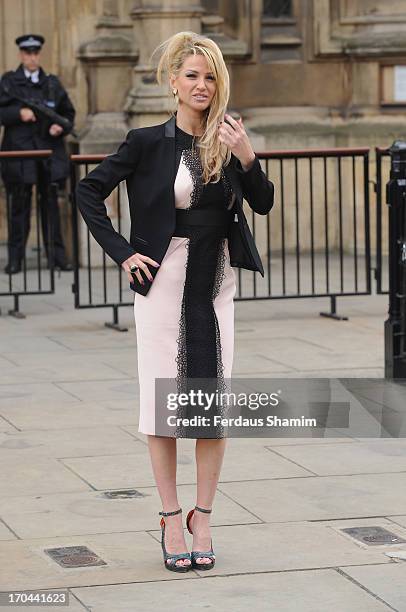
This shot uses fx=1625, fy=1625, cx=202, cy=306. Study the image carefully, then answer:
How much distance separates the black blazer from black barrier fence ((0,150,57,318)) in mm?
5927

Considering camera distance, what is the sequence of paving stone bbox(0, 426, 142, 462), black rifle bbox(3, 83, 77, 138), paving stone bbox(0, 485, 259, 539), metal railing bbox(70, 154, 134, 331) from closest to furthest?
paving stone bbox(0, 485, 259, 539)
paving stone bbox(0, 426, 142, 462)
metal railing bbox(70, 154, 134, 331)
black rifle bbox(3, 83, 77, 138)

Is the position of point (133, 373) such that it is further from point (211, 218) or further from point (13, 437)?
point (211, 218)

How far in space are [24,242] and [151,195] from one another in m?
7.52

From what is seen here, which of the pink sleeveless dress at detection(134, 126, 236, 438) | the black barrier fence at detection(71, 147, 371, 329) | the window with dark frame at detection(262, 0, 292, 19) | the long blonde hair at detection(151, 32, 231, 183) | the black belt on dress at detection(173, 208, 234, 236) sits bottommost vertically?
the black barrier fence at detection(71, 147, 371, 329)

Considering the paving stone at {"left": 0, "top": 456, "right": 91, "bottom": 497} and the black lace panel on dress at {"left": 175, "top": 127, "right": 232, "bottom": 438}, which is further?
the paving stone at {"left": 0, "top": 456, "right": 91, "bottom": 497}

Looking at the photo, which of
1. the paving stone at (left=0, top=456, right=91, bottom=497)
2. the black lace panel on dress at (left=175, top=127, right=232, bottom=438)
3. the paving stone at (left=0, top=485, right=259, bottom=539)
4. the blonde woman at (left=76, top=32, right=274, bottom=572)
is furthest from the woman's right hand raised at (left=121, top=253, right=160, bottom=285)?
the paving stone at (left=0, top=456, right=91, bottom=497)

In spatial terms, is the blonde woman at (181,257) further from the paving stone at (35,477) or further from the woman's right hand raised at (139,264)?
the paving stone at (35,477)

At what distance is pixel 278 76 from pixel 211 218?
400 inches

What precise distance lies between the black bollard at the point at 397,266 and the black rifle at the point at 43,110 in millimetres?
5380

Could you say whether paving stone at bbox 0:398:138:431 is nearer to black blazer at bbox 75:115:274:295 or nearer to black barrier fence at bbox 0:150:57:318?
black blazer at bbox 75:115:274:295

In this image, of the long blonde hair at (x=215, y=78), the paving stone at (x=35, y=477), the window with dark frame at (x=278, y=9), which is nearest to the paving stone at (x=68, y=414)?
the paving stone at (x=35, y=477)

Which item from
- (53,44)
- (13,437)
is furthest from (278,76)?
(13,437)

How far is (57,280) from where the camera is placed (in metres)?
14.0

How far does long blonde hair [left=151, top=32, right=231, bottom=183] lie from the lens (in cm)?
563
